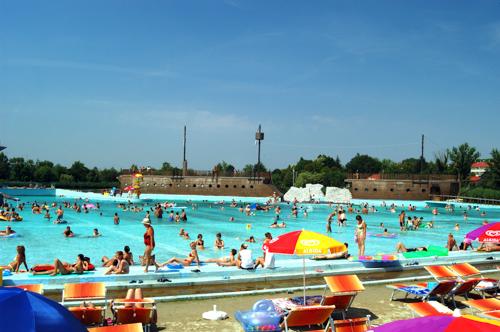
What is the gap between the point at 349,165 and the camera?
112062 millimetres

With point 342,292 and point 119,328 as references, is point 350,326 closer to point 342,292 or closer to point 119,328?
point 342,292

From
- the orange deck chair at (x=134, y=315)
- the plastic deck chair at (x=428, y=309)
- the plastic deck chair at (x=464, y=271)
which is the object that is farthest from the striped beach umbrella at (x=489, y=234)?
the orange deck chair at (x=134, y=315)

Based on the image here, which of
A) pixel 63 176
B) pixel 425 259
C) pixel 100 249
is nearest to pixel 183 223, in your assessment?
pixel 100 249

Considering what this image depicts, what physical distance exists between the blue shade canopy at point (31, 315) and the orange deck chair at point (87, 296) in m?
2.81

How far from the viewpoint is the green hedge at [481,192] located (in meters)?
52.9

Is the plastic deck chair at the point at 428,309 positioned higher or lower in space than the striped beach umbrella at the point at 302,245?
lower

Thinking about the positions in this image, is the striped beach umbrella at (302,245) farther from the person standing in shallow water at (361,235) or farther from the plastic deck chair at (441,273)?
the person standing in shallow water at (361,235)

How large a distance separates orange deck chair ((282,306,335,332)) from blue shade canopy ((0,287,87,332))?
11.1 feet

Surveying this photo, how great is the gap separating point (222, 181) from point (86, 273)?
52.2 meters

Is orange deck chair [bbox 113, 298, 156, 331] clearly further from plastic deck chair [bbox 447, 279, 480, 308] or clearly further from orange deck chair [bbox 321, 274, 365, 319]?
plastic deck chair [bbox 447, 279, 480, 308]

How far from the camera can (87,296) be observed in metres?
7.02

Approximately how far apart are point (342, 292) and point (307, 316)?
4.58 feet

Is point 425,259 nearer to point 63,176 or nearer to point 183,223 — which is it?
point 183,223

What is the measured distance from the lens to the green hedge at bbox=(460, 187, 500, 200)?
173 feet
